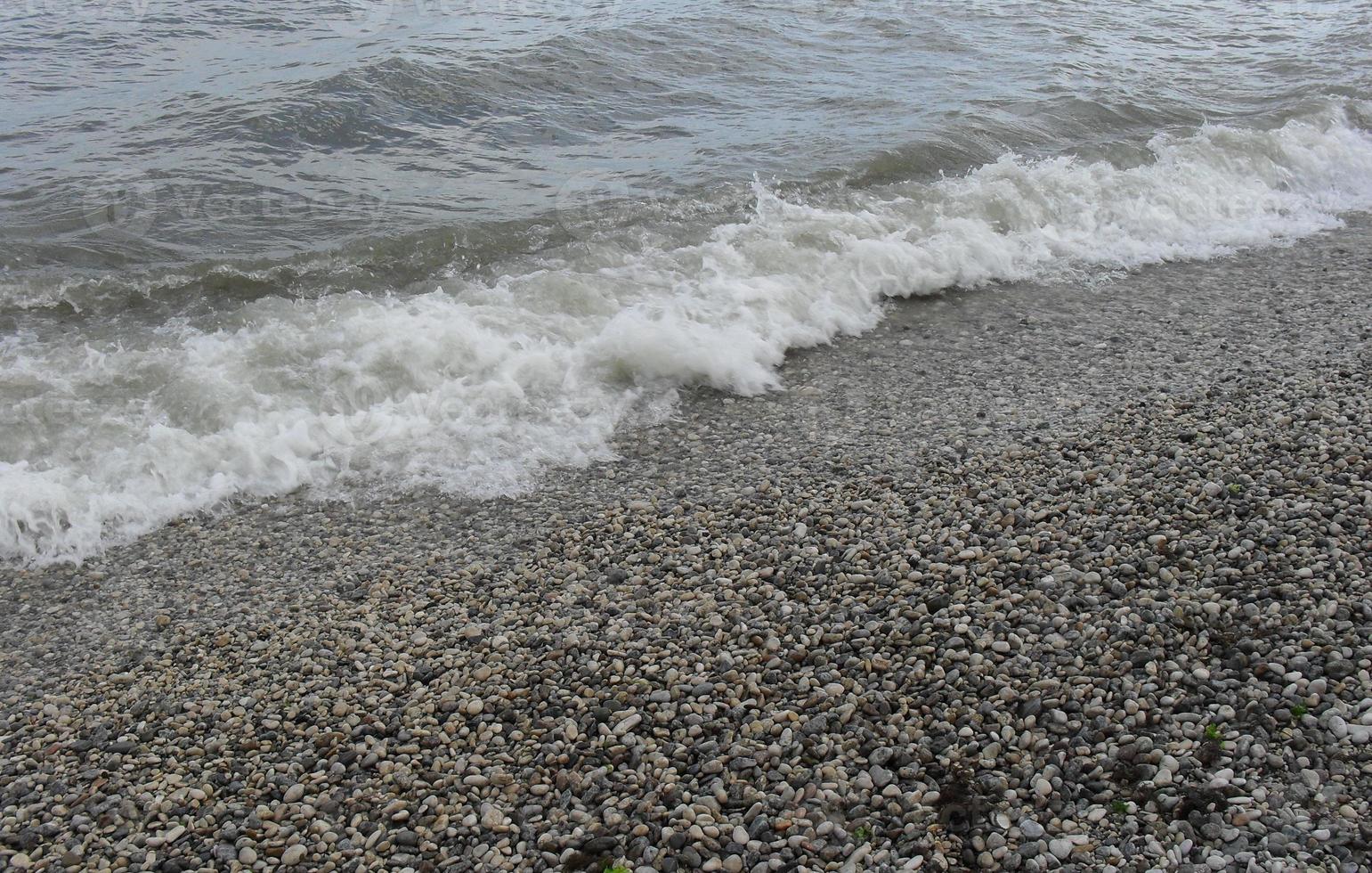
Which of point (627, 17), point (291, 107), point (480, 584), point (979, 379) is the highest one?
point (627, 17)

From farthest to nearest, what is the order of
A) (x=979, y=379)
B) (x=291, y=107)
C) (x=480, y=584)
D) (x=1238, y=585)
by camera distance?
(x=291, y=107)
(x=979, y=379)
(x=480, y=584)
(x=1238, y=585)

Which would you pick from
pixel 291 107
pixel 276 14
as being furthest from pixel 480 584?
pixel 276 14

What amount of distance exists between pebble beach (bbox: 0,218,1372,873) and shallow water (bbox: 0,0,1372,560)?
1.15m

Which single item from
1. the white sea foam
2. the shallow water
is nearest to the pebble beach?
the white sea foam

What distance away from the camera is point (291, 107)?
49.3 feet

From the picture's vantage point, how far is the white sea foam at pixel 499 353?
7.93 meters

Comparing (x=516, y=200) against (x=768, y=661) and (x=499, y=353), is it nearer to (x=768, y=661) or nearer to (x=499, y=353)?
(x=499, y=353)

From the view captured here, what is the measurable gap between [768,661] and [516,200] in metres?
8.93

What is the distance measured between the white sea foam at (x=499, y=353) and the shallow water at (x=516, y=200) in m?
0.04

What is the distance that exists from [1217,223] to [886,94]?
6022 millimetres

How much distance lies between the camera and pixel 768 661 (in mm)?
5570

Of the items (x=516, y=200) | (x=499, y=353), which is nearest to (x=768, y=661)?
(x=499, y=353)

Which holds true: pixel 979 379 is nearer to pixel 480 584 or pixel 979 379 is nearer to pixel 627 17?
pixel 480 584

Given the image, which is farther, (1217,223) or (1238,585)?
(1217,223)
